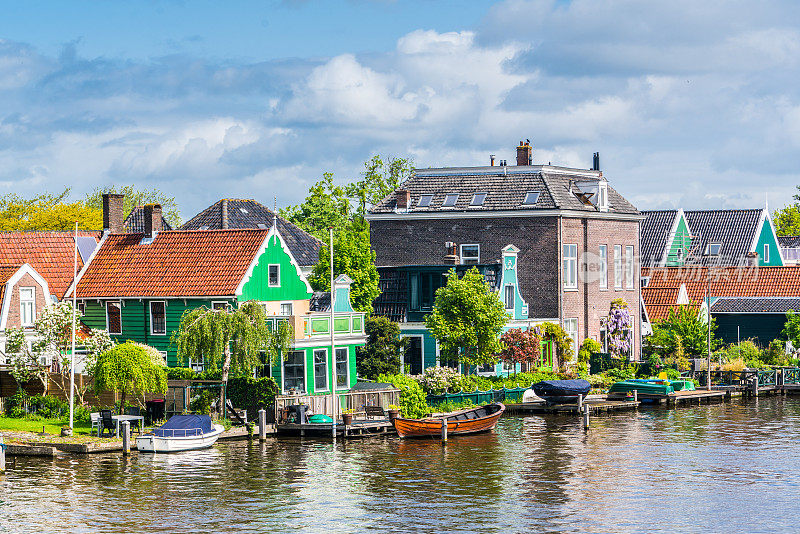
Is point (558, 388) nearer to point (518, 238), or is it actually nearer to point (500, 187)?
point (518, 238)

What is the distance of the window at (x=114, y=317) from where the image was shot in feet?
209

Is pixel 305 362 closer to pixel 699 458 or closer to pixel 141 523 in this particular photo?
pixel 699 458

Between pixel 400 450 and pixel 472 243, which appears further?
pixel 472 243

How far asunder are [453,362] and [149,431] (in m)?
21.7

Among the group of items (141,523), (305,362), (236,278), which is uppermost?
(236,278)

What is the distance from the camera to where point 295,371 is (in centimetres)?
6000

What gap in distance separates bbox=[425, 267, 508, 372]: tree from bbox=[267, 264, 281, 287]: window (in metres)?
8.59

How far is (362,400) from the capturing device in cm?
5872

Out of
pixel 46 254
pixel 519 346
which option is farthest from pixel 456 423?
pixel 46 254

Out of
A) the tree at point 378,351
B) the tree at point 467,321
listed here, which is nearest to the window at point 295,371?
the tree at point 378,351

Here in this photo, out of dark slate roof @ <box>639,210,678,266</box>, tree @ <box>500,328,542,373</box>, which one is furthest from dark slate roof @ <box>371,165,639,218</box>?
dark slate roof @ <box>639,210,678,266</box>

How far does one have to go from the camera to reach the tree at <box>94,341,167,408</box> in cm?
5275

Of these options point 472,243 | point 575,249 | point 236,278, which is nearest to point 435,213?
point 472,243

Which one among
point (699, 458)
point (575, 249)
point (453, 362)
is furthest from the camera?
point (575, 249)
